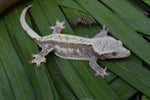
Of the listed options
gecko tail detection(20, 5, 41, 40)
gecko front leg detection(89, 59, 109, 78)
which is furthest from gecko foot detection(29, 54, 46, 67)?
gecko front leg detection(89, 59, 109, 78)

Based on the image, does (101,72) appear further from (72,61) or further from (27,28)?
(27,28)

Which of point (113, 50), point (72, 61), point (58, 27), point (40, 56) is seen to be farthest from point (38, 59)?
point (113, 50)

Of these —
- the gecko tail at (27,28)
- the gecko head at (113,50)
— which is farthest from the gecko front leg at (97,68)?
the gecko tail at (27,28)

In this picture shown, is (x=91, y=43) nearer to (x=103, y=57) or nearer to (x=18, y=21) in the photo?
(x=103, y=57)

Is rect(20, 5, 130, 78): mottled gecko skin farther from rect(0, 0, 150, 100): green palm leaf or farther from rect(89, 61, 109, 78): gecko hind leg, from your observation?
rect(0, 0, 150, 100): green palm leaf

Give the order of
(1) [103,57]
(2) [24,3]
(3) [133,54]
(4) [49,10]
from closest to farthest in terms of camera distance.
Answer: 1. (3) [133,54]
2. (1) [103,57]
3. (4) [49,10]
4. (2) [24,3]

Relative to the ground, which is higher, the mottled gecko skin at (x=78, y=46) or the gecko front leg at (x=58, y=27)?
the gecko front leg at (x=58, y=27)

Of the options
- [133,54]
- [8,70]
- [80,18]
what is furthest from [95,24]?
[8,70]

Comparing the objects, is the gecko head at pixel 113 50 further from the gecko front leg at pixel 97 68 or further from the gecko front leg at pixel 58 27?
the gecko front leg at pixel 58 27
